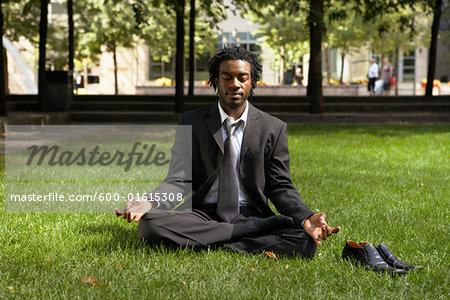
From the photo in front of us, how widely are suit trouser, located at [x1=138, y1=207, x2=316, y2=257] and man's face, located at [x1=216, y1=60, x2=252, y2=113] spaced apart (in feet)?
2.84

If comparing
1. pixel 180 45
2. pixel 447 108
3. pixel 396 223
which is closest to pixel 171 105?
pixel 180 45

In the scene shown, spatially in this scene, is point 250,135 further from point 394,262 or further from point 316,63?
point 316,63

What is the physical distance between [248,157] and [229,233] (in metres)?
0.57

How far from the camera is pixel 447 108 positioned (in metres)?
22.0

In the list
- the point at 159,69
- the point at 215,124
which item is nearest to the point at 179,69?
the point at 215,124

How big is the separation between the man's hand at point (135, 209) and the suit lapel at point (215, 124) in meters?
0.66

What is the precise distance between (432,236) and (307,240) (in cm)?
143

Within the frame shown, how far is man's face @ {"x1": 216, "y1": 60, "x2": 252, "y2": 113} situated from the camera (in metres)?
4.47

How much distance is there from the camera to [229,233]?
181 inches

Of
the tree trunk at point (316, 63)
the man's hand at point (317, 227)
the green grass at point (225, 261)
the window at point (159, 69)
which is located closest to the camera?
the green grass at point (225, 261)

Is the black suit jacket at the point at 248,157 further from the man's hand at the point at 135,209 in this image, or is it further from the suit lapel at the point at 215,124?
the man's hand at the point at 135,209

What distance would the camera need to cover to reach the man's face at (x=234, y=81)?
4.47m

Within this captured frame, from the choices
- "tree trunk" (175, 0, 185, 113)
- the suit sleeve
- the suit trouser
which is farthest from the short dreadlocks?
"tree trunk" (175, 0, 185, 113)

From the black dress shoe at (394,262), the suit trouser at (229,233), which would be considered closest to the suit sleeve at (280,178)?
the suit trouser at (229,233)
